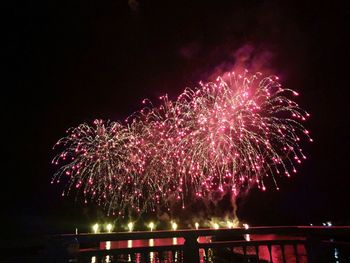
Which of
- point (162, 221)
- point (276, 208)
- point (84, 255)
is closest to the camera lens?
point (84, 255)

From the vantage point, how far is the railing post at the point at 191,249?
638cm

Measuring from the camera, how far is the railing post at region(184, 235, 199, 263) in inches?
251

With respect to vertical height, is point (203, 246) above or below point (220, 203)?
below

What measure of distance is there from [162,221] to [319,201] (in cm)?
1578

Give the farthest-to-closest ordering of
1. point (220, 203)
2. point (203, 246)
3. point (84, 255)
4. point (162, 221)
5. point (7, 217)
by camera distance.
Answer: point (162, 221), point (220, 203), point (7, 217), point (203, 246), point (84, 255)

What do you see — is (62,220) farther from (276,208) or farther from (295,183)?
(295,183)

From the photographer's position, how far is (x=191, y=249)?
21.1 ft

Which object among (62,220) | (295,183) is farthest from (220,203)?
(62,220)

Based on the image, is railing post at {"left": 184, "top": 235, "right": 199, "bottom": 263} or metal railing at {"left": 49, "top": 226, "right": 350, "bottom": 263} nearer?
metal railing at {"left": 49, "top": 226, "right": 350, "bottom": 263}

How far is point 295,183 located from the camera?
3606 cm

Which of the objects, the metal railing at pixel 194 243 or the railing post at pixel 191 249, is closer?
the metal railing at pixel 194 243

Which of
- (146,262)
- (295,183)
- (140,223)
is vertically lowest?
(146,262)

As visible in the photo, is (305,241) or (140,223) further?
(140,223)

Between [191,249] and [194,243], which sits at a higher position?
[194,243]
